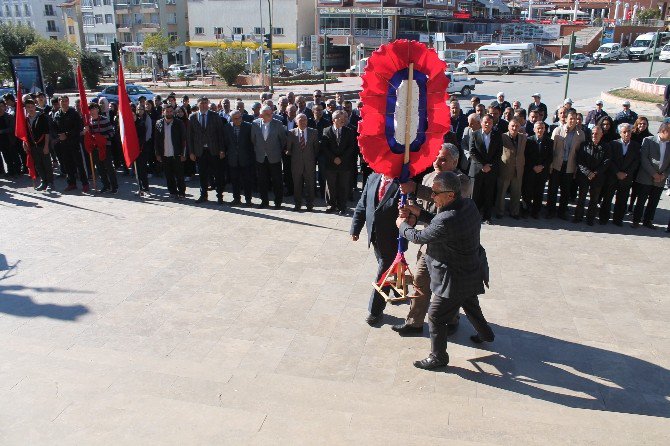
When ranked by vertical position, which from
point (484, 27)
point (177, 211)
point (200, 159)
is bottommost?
point (177, 211)

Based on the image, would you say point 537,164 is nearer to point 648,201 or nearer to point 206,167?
point 648,201

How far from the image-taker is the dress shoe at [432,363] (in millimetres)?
4859

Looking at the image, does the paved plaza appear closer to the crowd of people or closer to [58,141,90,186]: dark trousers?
the crowd of people

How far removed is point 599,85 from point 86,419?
37.9 m

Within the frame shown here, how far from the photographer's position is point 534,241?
27.1ft

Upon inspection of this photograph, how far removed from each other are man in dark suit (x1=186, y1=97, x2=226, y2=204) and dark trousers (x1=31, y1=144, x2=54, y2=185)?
3500 mm

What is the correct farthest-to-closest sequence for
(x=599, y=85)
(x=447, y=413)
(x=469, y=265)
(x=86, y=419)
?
1. (x=599, y=85)
2. (x=469, y=265)
3. (x=447, y=413)
4. (x=86, y=419)

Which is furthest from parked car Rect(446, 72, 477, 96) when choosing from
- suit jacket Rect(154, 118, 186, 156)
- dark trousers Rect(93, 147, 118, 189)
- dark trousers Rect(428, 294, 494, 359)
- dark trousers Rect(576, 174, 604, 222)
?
dark trousers Rect(428, 294, 494, 359)

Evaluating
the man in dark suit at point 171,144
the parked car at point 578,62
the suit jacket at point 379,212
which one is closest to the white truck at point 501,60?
the parked car at point 578,62

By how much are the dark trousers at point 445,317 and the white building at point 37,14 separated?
258 ft

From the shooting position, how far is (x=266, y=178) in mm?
10086

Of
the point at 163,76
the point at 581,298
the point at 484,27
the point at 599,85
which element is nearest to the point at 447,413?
the point at 581,298

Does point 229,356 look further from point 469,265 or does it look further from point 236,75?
point 236,75

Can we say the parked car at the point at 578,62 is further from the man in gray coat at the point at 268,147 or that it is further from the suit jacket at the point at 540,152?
the man in gray coat at the point at 268,147
